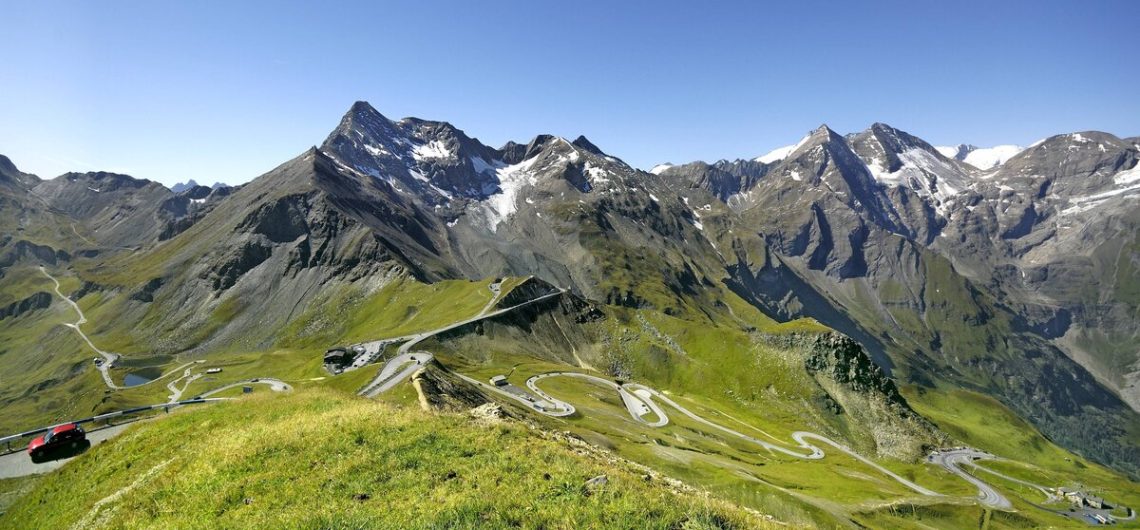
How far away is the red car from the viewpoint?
33312 mm

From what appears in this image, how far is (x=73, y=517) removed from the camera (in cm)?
2000

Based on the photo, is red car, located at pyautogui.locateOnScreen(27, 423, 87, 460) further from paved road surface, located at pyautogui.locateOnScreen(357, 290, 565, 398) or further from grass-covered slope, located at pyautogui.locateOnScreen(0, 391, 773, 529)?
paved road surface, located at pyautogui.locateOnScreen(357, 290, 565, 398)

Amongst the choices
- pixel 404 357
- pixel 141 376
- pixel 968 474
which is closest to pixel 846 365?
pixel 968 474

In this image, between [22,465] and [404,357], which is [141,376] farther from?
[22,465]

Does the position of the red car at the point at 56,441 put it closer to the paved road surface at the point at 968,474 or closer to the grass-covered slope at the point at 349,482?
the grass-covered slope at the point at 349,482

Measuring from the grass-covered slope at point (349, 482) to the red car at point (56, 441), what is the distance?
33.7ft

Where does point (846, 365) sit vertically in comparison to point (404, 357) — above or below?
below

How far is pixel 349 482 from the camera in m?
18.6

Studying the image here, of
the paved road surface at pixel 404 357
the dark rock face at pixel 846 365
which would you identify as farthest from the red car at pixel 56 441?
the dark rock face at pixel 846 365

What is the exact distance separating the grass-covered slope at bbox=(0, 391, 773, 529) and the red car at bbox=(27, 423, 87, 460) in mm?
10278

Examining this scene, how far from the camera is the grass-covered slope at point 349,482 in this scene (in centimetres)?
1612

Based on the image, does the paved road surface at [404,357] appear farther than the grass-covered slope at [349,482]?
Yes

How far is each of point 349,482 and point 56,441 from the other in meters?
30.1

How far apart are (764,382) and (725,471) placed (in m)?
131
